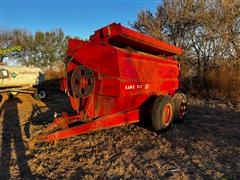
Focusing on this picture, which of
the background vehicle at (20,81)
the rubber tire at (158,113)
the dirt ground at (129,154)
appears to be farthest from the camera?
the background vehicle at (20,81)

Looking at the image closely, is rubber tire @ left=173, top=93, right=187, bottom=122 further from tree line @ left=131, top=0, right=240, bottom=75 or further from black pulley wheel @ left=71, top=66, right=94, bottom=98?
tree line @ left=131, top=0, right=240, bottom=75

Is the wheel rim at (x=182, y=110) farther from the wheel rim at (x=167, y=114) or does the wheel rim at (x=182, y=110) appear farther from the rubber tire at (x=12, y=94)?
the rubber tire at (x=12, y=94)

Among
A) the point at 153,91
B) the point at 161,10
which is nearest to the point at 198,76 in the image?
the point at 161,10

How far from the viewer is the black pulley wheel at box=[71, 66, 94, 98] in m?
3.81

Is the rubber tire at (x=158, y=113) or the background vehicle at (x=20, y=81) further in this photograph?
the background vehicle at (x=20, y=81)

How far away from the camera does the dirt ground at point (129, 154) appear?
284 cm

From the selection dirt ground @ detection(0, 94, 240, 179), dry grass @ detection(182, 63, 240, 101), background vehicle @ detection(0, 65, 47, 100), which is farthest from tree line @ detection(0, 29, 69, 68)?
dirt ground @ detection(0, 94, 240, 179)

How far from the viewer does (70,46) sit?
4148 millimetres

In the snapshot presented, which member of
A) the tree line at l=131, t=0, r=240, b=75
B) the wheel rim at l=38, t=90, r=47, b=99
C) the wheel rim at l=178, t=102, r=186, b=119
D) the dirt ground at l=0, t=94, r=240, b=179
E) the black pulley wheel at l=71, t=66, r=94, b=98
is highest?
the tree line at l=131, t=0, r=240, b=75

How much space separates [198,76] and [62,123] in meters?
8.92

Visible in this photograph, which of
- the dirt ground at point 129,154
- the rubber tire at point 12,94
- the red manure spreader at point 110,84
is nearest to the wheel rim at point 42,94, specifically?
the rubber tire at point 12,94

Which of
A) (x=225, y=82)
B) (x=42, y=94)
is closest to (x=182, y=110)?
(x=225, y=82)

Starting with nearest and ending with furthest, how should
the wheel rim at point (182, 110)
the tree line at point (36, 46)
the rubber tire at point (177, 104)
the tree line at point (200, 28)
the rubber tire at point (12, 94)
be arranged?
the rubber tire at point (177, 104) < the wheel rim at point (182, 110) < the rubber tire at point (12, 94) < the tree line at point (200, 28) < the tree line at point (36, 46)

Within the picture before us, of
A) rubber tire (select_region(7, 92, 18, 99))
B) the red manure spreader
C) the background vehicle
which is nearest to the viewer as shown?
the red manure spreader
